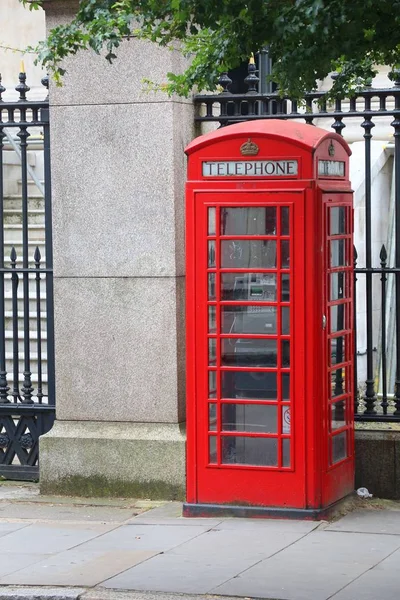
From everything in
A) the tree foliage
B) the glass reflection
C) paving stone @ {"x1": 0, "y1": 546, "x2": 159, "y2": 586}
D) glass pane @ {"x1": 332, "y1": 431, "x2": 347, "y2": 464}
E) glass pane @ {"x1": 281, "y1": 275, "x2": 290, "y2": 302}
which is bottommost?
paving stone @ {"x1": 0, "y1": 546, "x2": 159, "y2": 586}

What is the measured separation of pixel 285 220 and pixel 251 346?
89 cm

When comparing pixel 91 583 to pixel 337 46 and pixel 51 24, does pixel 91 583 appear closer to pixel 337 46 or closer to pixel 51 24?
pixel 337 46

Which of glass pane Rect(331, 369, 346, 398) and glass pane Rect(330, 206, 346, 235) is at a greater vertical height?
glass pane Rect(330, 206, 346, 235)

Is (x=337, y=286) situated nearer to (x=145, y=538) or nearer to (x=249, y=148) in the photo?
(x=249, y=148)

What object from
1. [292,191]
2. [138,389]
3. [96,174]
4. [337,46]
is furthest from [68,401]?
[337,46]

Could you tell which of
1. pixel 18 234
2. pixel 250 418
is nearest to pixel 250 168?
pixel 250 418

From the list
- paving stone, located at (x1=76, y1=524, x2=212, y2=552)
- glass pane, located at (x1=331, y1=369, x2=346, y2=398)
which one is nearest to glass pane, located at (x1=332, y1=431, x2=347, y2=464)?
glass pane, located at (x1=331, y1=369, x2=346, y2=398)

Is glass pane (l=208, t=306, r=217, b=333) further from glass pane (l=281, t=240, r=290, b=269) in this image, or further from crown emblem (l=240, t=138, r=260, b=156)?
crown emblem (l=240, t=138, r=260, b=156)

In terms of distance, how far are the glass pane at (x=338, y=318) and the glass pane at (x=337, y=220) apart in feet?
1.72

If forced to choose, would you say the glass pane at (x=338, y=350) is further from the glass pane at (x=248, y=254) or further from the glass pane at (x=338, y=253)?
the glass pane at (x=248, y=254)

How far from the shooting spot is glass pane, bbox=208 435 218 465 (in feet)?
27.9

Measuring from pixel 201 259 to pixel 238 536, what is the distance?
186cm

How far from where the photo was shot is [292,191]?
26.6ft

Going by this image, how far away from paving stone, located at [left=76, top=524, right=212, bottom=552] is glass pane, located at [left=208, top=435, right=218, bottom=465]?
18.8 inches
